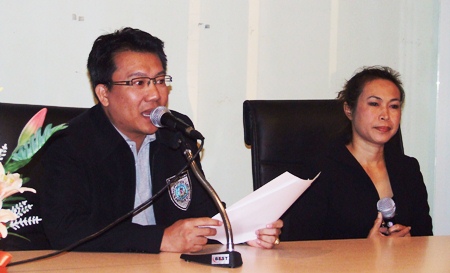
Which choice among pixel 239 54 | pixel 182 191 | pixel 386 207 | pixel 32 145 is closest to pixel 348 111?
pixel 386 207

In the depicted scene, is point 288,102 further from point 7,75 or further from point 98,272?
point 98,272

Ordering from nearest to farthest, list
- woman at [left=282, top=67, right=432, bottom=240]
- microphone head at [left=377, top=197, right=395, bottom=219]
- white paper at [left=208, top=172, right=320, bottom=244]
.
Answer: white paper at [left=208, top=172, right=320, bottom=244]
microphone head at [left=377, top=197, right=395, bottom=219]
woman at [left=282, top=67, right=432, bottom=240]

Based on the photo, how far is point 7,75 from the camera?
2.48 metres

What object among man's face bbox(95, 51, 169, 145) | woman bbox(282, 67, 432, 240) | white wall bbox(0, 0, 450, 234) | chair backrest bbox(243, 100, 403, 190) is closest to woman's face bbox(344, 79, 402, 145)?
woman bbox(282, 67, 432, 240)

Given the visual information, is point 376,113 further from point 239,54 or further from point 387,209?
point 239,54

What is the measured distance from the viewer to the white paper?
177 cm

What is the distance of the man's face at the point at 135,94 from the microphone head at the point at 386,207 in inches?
32.7

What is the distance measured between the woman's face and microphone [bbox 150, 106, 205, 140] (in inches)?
39.2

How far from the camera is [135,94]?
2117mm

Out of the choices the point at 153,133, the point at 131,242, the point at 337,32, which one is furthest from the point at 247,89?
the point at 131,242

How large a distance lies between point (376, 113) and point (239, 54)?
2.02ft

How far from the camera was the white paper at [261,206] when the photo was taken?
5.82 ft

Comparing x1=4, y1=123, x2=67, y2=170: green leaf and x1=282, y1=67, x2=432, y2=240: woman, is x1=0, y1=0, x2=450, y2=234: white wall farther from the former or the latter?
x1=4, y1=123, x2=67, y2=170: green leaf

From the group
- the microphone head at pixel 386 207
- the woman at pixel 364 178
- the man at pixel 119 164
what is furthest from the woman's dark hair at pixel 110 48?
the microphone head at pixel 386 207
